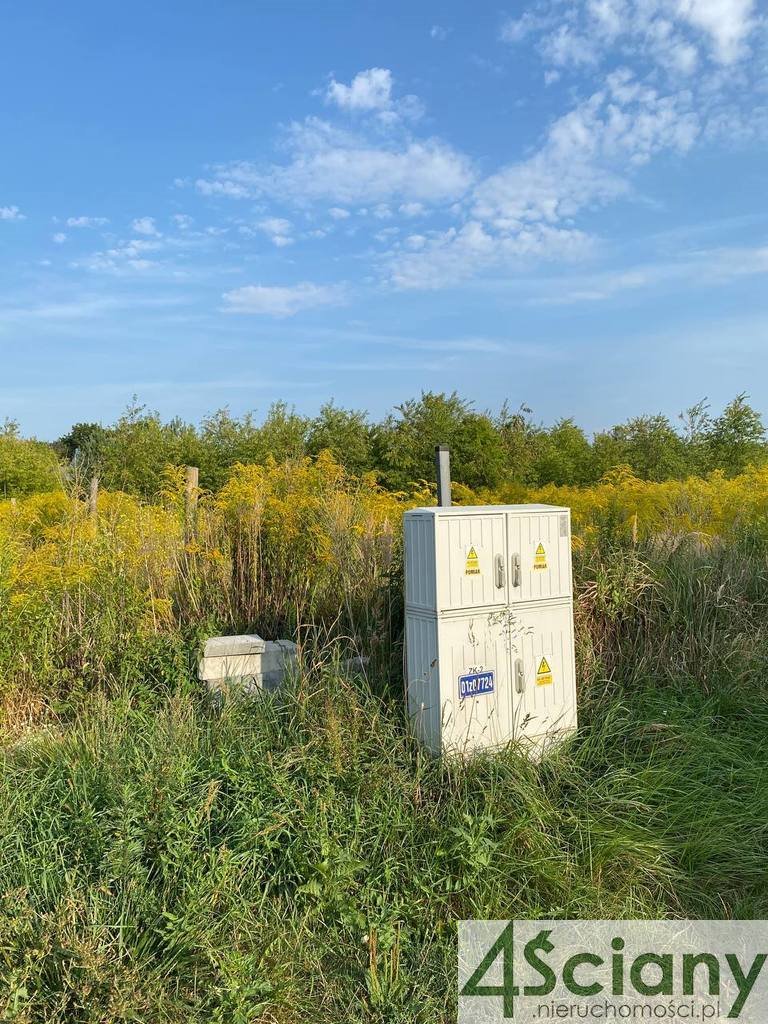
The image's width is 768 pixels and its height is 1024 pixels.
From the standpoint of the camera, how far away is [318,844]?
3.20m

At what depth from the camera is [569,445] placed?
1958 cm

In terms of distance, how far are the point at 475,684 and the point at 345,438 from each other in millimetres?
13476

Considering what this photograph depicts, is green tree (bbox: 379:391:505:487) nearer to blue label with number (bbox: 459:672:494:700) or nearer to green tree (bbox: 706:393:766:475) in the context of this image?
green tree (bbox: 706:393:766:475)

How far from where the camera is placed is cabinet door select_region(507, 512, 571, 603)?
442 cm

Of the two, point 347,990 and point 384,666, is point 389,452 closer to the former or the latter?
point 384,666

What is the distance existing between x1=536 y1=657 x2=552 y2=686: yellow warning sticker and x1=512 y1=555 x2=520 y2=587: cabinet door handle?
514 millimetres

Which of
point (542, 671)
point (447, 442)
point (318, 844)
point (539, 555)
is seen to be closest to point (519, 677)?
point (542, 671)

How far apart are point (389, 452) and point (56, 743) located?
44.9 ft

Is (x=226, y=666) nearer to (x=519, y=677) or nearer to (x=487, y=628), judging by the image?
(x=487, y=628)

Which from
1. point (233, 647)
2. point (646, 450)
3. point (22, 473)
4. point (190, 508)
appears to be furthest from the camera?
point (646, 450)

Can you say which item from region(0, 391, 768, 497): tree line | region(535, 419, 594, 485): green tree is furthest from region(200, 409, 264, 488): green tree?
region(535, 419, 594, 485): green tree

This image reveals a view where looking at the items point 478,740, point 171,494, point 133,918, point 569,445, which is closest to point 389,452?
point 569,445

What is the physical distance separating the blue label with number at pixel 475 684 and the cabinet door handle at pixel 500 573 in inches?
20.4

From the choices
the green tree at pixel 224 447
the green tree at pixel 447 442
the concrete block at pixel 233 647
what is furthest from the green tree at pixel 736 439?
the concrete block at pixel 233 647
